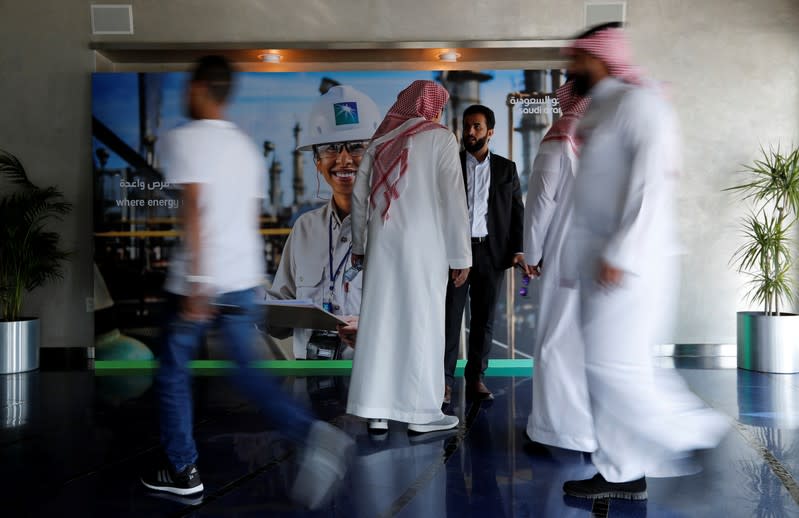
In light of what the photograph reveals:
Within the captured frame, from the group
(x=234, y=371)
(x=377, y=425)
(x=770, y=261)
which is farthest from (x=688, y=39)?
(x=234, y=371)

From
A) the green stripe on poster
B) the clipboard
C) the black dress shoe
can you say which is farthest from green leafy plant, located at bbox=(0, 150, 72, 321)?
the black dress shoe

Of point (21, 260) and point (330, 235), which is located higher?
point (330, 235)

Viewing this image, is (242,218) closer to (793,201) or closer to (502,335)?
(502,335)

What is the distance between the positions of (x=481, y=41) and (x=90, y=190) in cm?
366

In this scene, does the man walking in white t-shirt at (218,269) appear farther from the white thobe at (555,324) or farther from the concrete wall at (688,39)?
the concrete wall at (688,39)

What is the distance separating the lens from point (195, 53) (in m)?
6.64

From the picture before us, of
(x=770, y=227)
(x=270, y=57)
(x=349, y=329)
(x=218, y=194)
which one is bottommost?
(x=349, y=329)

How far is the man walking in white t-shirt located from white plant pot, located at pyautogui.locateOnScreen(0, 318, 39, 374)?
388 cm

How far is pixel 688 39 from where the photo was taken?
648 cm

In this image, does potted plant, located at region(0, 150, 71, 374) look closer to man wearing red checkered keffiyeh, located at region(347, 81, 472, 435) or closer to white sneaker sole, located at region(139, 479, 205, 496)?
man wearing red checkered keffiyeh, located at region(347, 81, 472, 435)

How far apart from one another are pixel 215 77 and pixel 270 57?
403cm

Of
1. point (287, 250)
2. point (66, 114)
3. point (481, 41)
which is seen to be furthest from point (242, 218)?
point (66, 114)

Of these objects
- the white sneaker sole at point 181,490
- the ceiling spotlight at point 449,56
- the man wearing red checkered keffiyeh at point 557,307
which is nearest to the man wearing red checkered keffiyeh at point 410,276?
the man wearing red checkered keffiyeh at point 557,307

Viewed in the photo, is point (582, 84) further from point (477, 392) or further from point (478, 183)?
point (477, 392)
